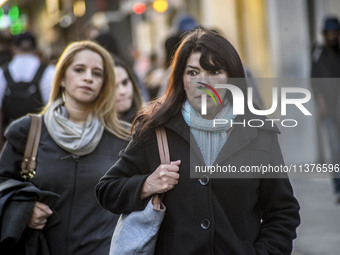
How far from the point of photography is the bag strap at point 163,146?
3646 millimetres

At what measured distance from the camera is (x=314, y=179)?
37.6 ft

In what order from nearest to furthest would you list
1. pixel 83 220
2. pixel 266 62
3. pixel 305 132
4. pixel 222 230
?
pixel 222 230 → pixel 83 220 → pixel 305 132 → pixel 266 62

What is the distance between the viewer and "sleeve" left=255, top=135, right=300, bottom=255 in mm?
3623

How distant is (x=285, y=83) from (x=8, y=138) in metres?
8.75

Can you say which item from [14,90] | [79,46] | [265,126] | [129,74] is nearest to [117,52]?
[14,90]

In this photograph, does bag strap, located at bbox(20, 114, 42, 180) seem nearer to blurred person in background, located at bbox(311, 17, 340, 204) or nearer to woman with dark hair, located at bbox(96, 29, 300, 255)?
woman with dark hair, located at bbox(96, 29, 300, 255)

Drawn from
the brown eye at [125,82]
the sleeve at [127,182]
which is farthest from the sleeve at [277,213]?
the brown eye at [125,82]

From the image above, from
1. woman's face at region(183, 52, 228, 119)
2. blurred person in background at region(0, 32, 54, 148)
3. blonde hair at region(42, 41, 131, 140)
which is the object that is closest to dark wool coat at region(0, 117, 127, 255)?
blonde hair at region(42, 41, 131, 140)

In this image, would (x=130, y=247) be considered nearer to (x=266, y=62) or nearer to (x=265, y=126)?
(x=265, y=126)

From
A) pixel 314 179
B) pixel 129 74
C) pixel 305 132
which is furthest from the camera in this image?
pixel 305 132

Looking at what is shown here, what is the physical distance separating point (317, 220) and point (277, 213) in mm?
4664

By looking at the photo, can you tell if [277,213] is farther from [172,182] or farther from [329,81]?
[329,81]

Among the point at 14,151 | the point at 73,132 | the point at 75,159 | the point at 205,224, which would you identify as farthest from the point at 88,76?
the point at 205,224

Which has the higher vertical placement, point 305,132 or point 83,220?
point 305,132
